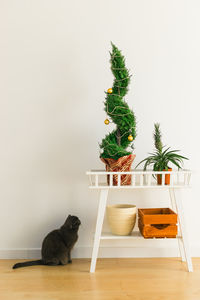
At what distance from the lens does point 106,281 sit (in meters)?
1.77

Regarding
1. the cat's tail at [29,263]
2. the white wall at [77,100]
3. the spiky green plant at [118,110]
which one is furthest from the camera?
the white wall at [77,100]

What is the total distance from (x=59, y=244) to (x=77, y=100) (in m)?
0.82

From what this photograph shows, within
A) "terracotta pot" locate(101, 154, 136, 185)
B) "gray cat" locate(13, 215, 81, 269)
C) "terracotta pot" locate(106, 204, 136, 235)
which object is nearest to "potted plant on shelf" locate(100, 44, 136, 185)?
"terracotta pot" locate(101, 154, 136, 185)

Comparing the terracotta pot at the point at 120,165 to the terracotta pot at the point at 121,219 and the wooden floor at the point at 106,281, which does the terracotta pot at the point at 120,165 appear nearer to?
the terracotta pot at the point at 121,219

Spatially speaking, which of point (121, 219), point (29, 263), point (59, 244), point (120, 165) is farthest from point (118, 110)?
point (29, 263)

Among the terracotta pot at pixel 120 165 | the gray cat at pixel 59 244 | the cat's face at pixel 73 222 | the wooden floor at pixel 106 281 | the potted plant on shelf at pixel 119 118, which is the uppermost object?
the potted plant on shelf at pixel 119 118

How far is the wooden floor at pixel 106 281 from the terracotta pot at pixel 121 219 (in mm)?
213

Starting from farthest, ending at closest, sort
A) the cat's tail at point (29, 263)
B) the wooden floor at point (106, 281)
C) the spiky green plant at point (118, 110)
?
the cat's tail at point (29, 263) < the spiky green plant at point (118, 110) < the wooden floor at point (106, 281)

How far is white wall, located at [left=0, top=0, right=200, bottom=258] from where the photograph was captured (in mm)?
2088

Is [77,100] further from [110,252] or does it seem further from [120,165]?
[110,252]

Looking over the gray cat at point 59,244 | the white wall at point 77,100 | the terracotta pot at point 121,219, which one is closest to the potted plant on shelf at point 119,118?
the terracotta pot at point 121,219

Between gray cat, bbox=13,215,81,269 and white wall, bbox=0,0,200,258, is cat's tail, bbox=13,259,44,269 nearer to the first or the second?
gray cat, bbox=13,215,81,269

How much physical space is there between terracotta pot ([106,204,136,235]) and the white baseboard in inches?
9.9

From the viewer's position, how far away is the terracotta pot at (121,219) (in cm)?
191
